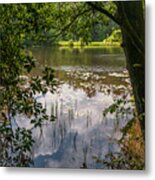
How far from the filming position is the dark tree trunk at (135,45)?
2375 millimetres

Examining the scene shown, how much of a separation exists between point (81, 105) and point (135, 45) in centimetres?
38

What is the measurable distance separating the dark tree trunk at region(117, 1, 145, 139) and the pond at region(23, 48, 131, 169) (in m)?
0.04

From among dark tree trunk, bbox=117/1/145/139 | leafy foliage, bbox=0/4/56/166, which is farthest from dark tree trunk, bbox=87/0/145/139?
leafy foliage, bbox=0/4/56/166

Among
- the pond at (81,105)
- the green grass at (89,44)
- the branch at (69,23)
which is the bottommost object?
the pond at (81,105)

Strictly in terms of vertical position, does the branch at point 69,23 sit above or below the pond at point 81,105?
above

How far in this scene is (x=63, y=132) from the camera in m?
2.44

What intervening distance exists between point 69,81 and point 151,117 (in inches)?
16.7

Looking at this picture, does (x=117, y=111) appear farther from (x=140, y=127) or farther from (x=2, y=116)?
(x=2, y=116)

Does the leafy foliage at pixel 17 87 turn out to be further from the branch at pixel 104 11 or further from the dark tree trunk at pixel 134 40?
the dark tree trunk at pixel 134 40

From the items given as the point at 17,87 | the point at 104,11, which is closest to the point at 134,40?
the point at 104,11

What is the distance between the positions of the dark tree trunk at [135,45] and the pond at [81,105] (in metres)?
0.04

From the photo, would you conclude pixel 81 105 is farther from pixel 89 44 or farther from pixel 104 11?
pixel 104 11

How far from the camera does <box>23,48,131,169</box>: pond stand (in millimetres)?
2404


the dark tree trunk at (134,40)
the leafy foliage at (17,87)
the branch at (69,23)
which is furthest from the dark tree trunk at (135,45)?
the leafy foliage at (17,87)
